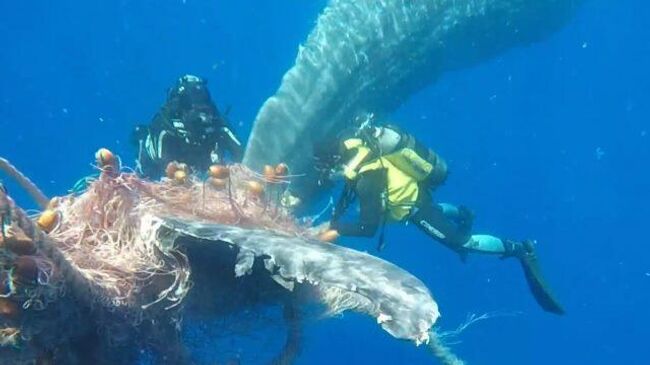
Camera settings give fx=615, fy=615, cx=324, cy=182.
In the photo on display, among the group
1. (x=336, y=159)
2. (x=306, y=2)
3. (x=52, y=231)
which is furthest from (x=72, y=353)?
(x=306, y=2)

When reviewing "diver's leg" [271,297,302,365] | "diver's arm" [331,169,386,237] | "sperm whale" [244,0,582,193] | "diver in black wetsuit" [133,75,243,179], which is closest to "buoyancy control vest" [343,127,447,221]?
"diver's arm" [331,169,386,237]

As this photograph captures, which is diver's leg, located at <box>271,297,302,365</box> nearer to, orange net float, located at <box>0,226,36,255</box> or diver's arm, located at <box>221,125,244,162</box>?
orange net float, located at <box>0,226,36,255</box>

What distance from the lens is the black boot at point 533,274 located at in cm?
979

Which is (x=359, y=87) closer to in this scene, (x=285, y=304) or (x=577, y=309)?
(x=285, y=304)

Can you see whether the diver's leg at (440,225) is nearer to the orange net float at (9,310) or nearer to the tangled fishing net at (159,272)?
the tangled fishing net at (159,272)

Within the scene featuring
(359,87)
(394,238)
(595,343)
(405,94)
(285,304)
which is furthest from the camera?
(595,343)

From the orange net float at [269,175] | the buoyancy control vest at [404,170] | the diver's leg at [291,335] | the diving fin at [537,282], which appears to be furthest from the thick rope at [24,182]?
the diving fin at [537,282]

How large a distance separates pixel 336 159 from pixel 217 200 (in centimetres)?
250

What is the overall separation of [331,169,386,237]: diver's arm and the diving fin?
4.00 meters

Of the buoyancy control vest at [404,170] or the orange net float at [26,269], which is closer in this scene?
the orange net float at [26,269]

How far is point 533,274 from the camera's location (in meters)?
9.91

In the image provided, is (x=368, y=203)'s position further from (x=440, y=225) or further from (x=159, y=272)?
(x=159, y=272)

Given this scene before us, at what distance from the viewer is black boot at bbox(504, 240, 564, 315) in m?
9.79

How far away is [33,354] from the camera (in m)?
3.38
